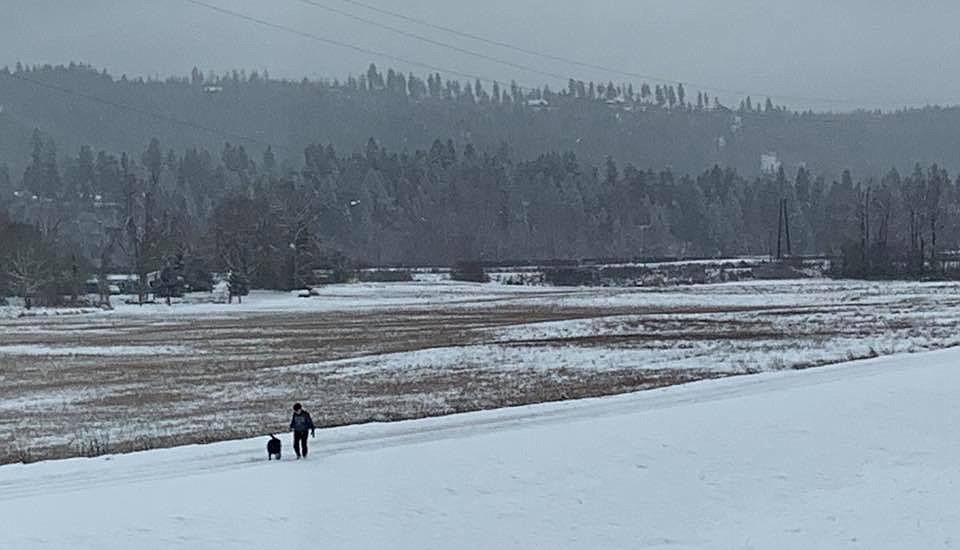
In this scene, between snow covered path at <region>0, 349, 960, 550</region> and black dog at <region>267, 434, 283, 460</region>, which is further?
black dog at <region>267, 434, 283, 460</region>

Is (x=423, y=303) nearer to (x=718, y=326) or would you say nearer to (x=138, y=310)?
(x=138, y=310)

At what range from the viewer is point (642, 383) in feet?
119

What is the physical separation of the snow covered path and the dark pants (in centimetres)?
40

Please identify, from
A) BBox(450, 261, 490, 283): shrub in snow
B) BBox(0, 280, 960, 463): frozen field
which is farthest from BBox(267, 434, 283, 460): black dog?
BBox(450, 261, 490, 283): shrub in snow

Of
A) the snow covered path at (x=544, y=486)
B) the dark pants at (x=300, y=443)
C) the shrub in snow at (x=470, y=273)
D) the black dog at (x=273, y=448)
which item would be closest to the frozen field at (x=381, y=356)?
the black dog at (x=273, y=448)

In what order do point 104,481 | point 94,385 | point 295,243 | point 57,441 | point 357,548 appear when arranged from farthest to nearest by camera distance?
point 295,243
point 94,385
point 57,441
point 104,481
point 357,548

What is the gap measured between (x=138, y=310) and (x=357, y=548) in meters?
84.1

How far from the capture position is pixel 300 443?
21594 mm

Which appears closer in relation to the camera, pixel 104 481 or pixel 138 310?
pixel 104 481

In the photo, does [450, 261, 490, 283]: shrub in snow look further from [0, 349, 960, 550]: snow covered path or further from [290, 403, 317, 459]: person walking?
[290, 403, 317, 459]: person walking

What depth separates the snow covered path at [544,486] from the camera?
17859 millimetres

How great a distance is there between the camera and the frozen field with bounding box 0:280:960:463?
31172 millimetres

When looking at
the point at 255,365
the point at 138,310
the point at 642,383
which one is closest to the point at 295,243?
the point at 138,310

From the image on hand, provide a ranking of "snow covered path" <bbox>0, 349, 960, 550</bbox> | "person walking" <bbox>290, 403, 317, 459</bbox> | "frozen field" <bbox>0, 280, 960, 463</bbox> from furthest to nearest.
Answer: "frozen field" <bbox>0, 280, 960, 463</bbox> → "person walking" <bbox>290, 403, 317, 459</bbox> → "snow covered path" <bbox>0, 349, 960, 550</bbox>
